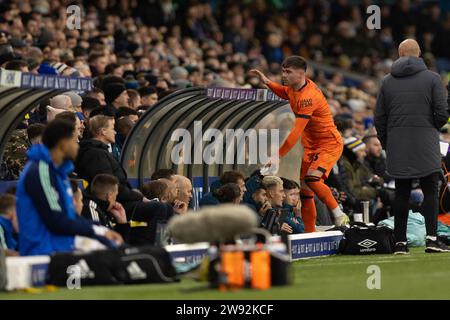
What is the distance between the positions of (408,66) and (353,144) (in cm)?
648

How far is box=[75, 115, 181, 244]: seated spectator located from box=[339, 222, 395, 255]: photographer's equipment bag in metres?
2.29

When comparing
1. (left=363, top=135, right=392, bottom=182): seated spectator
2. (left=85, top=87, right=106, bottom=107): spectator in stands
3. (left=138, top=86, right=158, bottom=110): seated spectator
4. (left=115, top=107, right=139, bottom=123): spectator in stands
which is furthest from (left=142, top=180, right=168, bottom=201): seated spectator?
(left=363, top=135, right=392, bottom=182): seated spectator

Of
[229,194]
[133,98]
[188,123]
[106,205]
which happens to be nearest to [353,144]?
[133,98]

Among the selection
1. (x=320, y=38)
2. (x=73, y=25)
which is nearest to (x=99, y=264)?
(x=73, y=25)

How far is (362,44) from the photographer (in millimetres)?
39062

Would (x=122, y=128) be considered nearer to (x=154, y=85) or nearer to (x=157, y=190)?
(x=157, y=190)

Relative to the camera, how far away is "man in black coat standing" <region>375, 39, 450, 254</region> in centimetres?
1441

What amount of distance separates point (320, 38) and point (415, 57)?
23934 millimetres

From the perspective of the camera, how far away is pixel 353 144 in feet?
68.9

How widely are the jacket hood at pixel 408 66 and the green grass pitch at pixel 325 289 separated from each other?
8.09ft

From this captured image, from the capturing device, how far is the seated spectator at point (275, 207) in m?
15.4

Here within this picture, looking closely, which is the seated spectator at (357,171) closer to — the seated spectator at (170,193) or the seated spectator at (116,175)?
the seated spectator at (170,193)

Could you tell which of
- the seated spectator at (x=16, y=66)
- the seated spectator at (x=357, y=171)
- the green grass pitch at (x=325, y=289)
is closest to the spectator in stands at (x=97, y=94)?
the seated spectator at (x=16, y=66)

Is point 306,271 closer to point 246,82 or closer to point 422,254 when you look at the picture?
point 422,254
